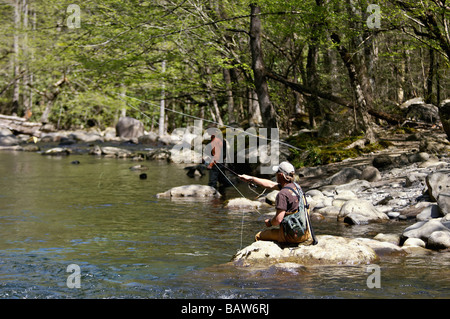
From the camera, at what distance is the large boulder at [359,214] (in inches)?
419

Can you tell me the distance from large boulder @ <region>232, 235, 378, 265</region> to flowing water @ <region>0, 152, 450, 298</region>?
21cm

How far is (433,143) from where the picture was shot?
15633 mm

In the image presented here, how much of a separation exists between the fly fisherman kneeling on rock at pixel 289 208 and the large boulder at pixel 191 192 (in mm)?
7356

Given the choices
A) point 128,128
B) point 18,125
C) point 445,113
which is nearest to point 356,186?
point 445,113

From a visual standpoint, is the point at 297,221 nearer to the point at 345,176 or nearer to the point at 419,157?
the point at 345,176

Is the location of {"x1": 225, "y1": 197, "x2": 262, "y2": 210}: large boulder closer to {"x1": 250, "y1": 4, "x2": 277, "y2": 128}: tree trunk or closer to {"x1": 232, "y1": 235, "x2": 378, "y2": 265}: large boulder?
{"x1": 232, "y1": 235, "x2": 378, "y2": 265}: large boulder

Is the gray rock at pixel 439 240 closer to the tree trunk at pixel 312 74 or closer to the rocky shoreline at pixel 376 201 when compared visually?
the rocky shoreline at pixel 376 201

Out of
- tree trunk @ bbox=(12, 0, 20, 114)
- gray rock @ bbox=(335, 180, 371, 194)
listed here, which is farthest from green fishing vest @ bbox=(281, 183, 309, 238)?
tree trunk @ bbox=(12, 0, 20, 114)

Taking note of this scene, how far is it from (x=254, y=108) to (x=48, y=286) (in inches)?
760

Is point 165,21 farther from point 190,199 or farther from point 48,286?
point 48,286

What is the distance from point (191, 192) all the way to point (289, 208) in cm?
781

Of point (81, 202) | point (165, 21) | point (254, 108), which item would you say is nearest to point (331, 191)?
A: point (81, 202)

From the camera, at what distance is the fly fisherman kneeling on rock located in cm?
718

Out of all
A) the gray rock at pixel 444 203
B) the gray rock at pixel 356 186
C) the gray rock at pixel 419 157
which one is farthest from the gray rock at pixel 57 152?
the gray rock at pixel 444 203
